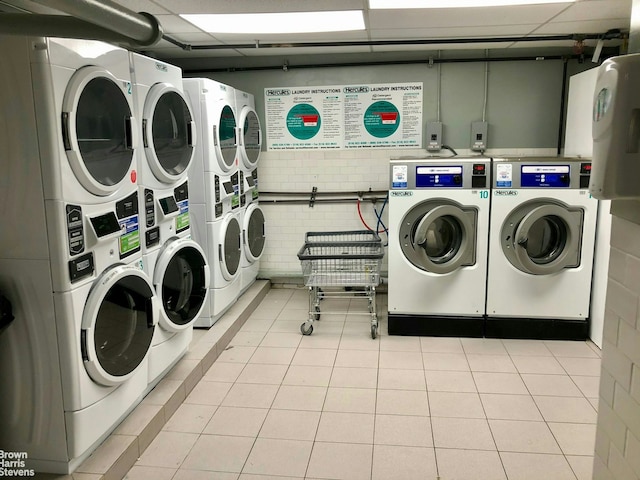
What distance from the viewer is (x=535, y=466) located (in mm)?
2627

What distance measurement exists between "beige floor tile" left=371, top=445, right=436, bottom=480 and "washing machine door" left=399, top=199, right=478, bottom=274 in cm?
173

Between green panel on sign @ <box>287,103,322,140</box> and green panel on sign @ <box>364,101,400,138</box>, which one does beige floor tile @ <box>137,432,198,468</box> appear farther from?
green panel on sign @ <box>364,101,400,138</box>

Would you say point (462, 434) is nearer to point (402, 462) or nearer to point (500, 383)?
point (402, 462)

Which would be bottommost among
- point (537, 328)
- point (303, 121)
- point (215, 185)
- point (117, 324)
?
point (537, 328)

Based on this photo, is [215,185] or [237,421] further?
[215,185]

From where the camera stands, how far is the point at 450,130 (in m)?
5.26

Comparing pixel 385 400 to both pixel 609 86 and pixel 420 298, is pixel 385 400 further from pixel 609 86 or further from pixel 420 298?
pixel 609 86

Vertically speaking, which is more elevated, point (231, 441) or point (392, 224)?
point (392, 224)

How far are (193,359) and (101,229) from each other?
1.48 metres

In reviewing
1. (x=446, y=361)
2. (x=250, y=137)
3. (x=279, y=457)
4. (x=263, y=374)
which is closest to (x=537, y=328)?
(x=446, y=361)

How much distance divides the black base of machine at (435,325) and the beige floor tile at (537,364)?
0.46 m

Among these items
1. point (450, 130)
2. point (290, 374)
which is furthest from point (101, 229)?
point (450, 130)

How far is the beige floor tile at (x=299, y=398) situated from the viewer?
10.7 ft

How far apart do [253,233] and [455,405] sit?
9.17 feet
